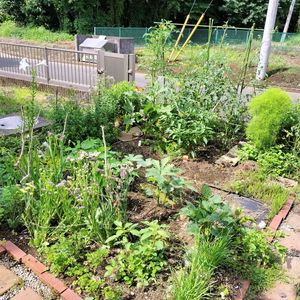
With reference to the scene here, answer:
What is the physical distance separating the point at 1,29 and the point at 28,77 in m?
14.6

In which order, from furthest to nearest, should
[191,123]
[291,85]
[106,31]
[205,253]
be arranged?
[106,31], [291,85], [191,123], [205,253]

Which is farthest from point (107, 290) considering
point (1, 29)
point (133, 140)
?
point (1, 29)

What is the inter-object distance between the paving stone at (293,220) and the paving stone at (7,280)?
2.47 meters

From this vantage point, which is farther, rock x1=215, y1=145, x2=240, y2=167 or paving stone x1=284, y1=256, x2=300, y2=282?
rock x1=215, y1=145, x2=240, y2=167

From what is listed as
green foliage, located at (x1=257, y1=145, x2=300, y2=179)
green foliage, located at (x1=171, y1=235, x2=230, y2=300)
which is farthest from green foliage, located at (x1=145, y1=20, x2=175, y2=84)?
green foliage, located at (x1=171, y1=235, x2=230, y2=300)

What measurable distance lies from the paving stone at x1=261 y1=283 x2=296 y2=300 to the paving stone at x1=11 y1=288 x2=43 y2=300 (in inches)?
61.7

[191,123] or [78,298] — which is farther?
[191,123]

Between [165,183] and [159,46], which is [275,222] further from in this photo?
[159,46]

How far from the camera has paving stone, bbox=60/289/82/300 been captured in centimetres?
220

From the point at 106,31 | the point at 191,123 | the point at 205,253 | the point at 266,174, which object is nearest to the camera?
the point at 205,253

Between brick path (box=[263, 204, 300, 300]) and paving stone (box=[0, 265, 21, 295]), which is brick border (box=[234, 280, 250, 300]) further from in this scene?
paving stone (box=[0, 265, 21, 295])

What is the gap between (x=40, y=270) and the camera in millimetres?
2416

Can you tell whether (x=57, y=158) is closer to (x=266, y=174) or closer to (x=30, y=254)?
(x=30, y=254)

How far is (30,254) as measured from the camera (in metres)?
2.60
